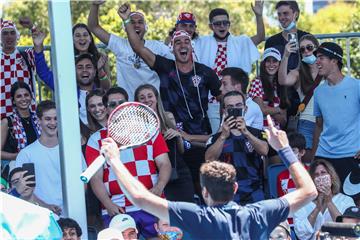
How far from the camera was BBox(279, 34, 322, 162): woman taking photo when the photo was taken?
8.79 metres

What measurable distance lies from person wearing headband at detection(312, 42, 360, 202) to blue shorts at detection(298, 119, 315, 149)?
360 mm

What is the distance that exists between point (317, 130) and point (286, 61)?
699 mm

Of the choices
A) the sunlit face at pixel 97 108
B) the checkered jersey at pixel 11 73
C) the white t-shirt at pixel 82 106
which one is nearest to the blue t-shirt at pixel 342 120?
the sunlit face at pixel 97 108

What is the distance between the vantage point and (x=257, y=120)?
8.30 m

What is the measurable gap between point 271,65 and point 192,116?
1016mm

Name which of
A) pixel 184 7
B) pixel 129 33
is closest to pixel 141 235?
pixel 129 33

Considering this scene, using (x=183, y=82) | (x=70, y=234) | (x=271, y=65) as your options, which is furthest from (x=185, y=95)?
(x=70, y=234)

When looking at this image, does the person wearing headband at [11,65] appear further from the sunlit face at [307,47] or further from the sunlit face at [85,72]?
the sunlit face at [307,47]

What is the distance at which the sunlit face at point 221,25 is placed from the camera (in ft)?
30.3

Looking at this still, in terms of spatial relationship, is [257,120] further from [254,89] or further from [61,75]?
[61,75]

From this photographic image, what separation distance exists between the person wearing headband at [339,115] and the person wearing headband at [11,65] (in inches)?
106

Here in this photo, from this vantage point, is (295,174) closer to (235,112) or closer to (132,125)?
(132,125)

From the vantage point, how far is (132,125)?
559cm

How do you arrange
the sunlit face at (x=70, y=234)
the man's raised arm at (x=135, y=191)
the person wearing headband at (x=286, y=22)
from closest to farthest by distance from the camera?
the man's raised arm at (x=135, y=191) → the sunlit face at (x=70, y=234) → the person wearing headband at (x=286, y=22)
